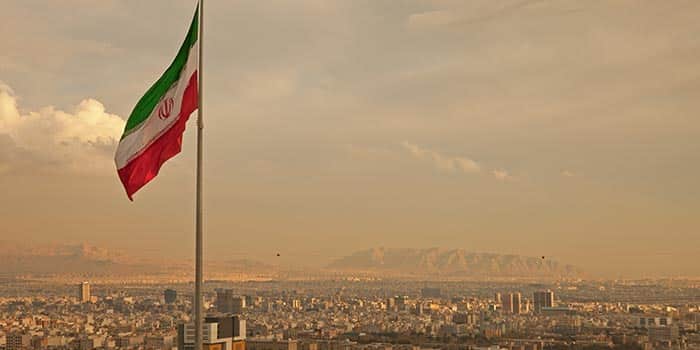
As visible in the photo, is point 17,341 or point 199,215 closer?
point 199,215

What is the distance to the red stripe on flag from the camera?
7.38m

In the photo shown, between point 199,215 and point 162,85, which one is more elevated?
point 162,85

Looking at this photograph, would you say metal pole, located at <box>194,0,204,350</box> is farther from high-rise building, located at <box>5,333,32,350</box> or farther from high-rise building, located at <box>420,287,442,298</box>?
high-rise building, located at <box>420,287,442,298</box>

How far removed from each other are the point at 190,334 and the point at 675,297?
51.0ft

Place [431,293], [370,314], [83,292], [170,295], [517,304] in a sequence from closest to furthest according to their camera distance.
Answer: [170,295]
[83,292]
[517,304]
[370,314]
[431,293]

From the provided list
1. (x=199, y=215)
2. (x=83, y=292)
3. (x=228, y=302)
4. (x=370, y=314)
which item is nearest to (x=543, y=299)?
(x=370, y=314)

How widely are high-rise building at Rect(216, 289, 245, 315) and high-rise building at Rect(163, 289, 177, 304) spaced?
1509 mm

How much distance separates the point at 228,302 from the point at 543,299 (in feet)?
36.0

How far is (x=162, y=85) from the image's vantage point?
25.0 feet

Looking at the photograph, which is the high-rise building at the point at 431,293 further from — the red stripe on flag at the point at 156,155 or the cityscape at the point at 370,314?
the red stripe on flag at the point at 156,155

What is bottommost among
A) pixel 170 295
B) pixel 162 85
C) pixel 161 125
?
pixel 170 295

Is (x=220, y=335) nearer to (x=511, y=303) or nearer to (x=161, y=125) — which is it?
(x=161, y=125)

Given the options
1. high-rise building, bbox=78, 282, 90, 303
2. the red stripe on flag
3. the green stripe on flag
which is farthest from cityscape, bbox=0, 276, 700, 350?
the red stripe on flag

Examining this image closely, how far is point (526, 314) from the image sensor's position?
28516 millimetres
